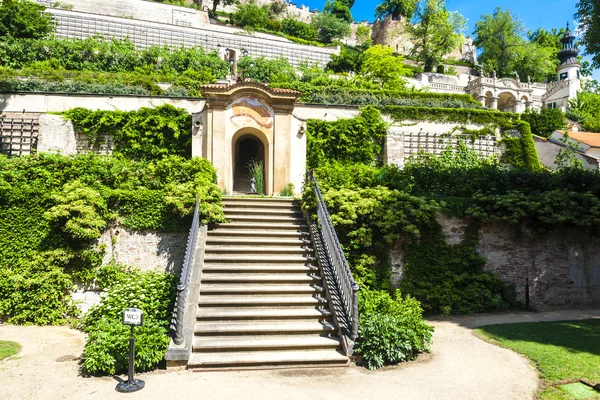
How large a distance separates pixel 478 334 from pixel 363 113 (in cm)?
1163

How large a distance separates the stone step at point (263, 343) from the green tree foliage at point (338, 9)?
65686 mm

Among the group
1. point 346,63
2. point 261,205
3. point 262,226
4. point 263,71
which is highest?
point 346,63

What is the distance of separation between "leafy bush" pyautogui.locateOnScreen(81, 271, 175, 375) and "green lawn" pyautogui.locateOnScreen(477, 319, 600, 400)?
595 centimetres

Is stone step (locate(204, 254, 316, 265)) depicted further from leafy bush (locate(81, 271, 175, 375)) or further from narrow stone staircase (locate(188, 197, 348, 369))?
leafy bush (locate(81, 271, 175, 375))

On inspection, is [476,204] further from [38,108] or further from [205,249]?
[38,108]

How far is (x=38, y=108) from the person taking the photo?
18.0m

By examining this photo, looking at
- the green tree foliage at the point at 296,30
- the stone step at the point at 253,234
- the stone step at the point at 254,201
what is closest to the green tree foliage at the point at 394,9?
the green tree foliage at the point at 296,30

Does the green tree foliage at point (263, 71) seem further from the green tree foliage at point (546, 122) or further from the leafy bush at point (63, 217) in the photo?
the leafy bush at point (63, 217)

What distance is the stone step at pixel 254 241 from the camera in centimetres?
1005

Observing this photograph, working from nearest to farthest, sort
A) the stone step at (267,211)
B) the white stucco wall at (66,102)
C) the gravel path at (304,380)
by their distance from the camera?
the gravel path at (304,380), the stone step at (267,211), the white stucco wall at (66,102)

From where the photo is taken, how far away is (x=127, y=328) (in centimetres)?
724

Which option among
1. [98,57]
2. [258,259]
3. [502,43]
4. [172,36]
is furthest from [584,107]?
[258,259]

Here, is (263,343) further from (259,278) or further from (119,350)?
(119,350)

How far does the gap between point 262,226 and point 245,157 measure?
797 centimetres
